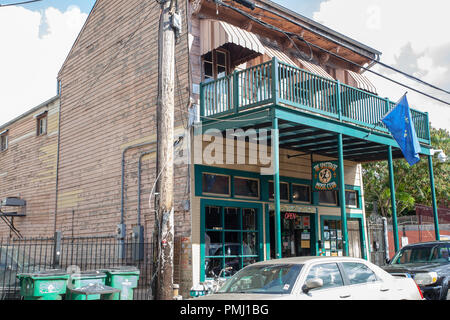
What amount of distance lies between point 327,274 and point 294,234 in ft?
30.3

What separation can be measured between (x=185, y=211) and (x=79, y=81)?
26.9 ft

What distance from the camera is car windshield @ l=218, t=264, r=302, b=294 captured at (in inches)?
225

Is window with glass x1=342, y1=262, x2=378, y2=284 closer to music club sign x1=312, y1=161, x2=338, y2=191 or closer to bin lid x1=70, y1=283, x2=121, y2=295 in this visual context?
bin lid x1=70, y1=283, x2=121, y2=295

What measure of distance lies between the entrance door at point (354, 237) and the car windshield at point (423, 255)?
631cm

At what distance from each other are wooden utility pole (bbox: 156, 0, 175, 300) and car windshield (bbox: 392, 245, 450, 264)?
555cm

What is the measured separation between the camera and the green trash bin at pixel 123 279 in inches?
392

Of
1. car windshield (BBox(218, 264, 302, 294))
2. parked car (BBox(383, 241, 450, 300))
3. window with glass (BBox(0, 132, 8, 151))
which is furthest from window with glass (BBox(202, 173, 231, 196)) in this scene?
window with glass (BBox(0, 132, 8, 151))

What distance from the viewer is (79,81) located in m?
17.3

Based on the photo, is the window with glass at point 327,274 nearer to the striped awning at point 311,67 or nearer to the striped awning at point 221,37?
the striped awning at point 221,37

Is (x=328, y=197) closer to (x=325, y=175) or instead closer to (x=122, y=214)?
(x=325, y=175)

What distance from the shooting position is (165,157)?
28.0 ft

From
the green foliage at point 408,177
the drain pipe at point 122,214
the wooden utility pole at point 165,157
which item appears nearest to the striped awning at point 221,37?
the wooden utility pole at point 165,157

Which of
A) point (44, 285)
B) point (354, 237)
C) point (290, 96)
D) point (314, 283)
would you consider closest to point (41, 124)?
point (44, 285)

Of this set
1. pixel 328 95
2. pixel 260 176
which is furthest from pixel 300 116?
pixel 260 176
